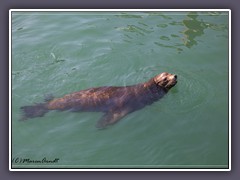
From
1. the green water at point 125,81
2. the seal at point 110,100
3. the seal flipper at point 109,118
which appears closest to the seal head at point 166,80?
the seal at point 110,100

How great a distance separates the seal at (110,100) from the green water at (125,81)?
18cm

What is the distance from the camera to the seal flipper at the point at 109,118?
1009cm

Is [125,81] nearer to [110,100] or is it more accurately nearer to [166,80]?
[110,100]

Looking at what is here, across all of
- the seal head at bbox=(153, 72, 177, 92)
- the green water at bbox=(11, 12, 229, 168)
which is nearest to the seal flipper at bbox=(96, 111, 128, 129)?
the green water at bbox=(11, 12, 229, 168)

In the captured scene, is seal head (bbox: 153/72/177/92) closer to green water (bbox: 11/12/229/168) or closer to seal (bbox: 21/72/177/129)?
seal (bbox: 21/72/177/129)

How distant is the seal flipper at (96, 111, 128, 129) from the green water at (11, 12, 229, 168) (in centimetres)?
13

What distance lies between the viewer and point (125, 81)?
37.3 ft

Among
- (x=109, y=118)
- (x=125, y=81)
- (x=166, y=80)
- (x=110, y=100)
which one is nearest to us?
(x=109, y=118)

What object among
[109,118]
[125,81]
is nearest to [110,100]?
[109,118]

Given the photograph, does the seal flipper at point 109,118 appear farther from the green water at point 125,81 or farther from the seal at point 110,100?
the green water at point 125,81

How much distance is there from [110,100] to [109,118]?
0.53 metres

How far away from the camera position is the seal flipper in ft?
33.1

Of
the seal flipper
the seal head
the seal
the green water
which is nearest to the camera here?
the green water

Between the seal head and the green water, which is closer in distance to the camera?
the green water
